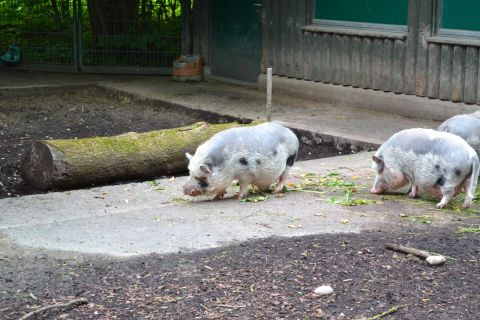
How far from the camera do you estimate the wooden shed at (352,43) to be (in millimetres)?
11805

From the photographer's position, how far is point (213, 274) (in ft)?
19.0

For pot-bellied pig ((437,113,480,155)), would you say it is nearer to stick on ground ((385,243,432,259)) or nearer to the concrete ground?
the concrete ground

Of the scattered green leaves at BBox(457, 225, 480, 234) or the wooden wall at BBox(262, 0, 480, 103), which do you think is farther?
the wooden wall at BBox(262, 0, 480, 103)

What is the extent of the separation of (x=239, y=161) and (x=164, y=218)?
87 centimetres

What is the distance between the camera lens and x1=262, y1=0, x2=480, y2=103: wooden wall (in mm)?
11805

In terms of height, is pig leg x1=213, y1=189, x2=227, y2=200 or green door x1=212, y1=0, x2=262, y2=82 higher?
green door x1=212, y1=0, x2=262, y2=82

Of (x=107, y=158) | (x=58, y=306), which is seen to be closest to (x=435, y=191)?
(x=107, y=158)

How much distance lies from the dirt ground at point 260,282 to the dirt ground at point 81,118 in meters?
4.35

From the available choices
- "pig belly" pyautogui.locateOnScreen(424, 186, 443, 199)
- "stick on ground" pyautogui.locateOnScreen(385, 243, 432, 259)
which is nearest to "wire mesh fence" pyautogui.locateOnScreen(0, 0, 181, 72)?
"pig belly" pyautogui.locateOnScreen(424, 186, 443, 199)

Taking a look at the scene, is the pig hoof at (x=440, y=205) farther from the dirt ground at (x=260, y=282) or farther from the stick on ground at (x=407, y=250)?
the stick on ground at (x=407, y=250)

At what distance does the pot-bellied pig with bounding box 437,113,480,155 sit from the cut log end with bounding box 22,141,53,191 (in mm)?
3884

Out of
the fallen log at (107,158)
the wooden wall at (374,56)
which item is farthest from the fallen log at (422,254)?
the wooden wall at (374,56)

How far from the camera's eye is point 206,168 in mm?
7559

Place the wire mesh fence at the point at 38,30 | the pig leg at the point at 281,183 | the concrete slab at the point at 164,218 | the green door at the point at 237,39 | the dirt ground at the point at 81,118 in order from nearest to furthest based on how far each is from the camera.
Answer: the concrete slab at the point at 164,218 → the pig leg at the point at 281,183 → the dirt ground at the point at 81,118 → the green door at the point at 237,39 → the wire mesh fence at the point at 38,30
